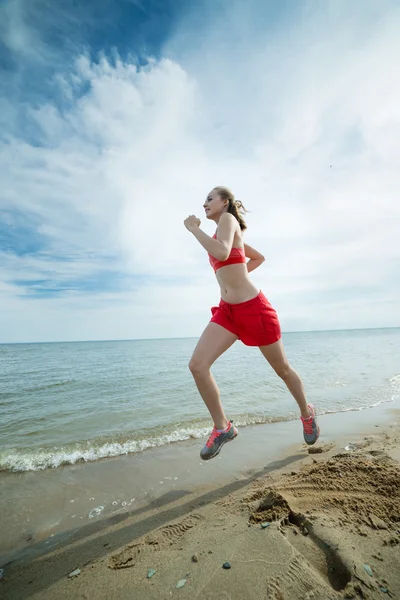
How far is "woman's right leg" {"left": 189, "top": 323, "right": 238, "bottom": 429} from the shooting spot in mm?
2906

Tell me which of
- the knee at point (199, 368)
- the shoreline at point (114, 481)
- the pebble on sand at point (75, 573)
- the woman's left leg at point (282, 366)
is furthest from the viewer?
the woman's left leg at point (282, 366)

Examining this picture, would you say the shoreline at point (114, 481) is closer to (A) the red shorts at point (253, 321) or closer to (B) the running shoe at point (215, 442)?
(B) the running shoe at point (215, 442)

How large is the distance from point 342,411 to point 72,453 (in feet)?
17.8

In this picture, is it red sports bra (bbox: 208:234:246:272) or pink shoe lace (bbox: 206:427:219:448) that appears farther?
red sports bra (bbox: 208:234:246:272)

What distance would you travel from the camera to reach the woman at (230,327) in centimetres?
292

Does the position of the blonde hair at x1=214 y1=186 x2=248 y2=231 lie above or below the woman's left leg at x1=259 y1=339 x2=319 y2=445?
above

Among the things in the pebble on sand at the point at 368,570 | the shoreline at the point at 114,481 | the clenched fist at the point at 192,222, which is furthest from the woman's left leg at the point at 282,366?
the pebble on sand at the point at 368,570

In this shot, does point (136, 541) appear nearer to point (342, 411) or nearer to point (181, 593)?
point (181, 593)

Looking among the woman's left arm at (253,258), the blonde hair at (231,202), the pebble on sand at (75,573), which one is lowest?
the pebble on sand at (75,573)

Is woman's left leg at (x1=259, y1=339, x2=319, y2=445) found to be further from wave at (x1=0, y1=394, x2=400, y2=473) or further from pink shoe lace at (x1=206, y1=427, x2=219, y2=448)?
wave at (x1=0, y1=394, x2=400, y2=473)

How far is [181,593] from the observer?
157 centimetres

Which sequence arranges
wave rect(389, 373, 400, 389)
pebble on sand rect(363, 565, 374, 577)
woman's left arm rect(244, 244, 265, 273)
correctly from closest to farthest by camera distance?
1. pebble on sand rect(363, 565, 374, 577)
2. woman's left arm rect(244, 244, 265, 273)
3. wave rect(389, 373, 400, 389)

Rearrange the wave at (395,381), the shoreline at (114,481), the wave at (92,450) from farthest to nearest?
the wave at (395,381) < the wave at (92,450) < the shoreline at (114,481)

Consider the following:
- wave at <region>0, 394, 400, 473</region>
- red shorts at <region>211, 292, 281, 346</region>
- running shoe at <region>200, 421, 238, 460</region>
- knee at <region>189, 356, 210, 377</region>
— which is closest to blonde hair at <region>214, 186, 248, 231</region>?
red shorts at <region>211, 292, 281, 346</region>
